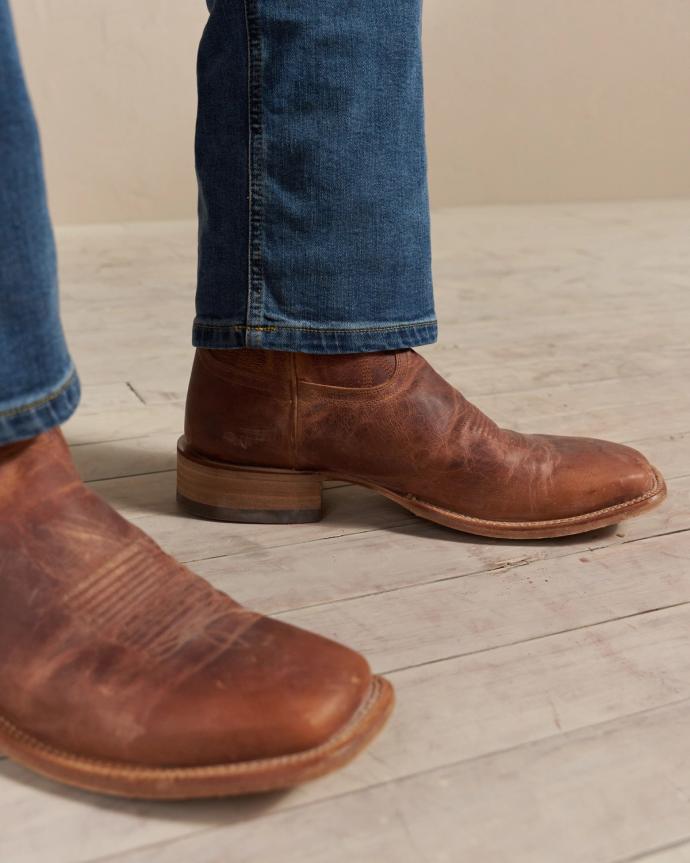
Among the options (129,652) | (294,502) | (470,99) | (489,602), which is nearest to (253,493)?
(294,502)

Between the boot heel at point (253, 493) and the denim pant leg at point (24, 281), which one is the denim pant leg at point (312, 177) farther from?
the denim pant leg at point (24, 281)

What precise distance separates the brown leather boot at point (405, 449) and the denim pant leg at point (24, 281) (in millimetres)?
346

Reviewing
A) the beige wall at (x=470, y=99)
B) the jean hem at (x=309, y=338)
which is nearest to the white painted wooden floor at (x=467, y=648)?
the jean hem at (x=309, y=338)

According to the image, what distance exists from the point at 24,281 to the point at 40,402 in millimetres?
79

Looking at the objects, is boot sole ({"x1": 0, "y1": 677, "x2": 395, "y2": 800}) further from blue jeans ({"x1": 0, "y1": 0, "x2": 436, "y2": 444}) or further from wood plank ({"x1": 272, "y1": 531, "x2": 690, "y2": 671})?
blue jeans ({"x1": 0, "y1": 0, "x2": 436, "y2": 444})

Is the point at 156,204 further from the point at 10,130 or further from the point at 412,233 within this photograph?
the point at 10,130

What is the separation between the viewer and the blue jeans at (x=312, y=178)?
0.88 meters

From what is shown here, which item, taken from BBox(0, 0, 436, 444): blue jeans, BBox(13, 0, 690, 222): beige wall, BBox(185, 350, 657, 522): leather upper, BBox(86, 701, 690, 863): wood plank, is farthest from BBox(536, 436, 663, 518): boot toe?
BBox(13, 0, 690, 222): beige wall

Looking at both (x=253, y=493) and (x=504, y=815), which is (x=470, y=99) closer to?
(x=253, y=493)

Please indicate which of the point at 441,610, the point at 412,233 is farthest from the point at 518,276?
Answer: the point at 441,610

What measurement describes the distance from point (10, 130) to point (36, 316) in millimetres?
115

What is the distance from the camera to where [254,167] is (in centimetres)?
92

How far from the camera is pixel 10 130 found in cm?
61

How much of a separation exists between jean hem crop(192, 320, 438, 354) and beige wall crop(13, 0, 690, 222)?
274cm
